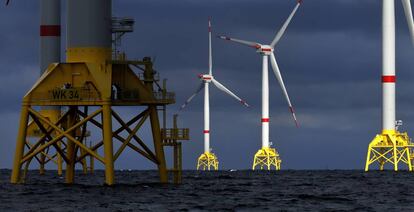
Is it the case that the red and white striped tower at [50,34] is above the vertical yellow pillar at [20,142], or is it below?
above

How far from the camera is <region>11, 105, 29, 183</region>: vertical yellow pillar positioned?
8494 cm

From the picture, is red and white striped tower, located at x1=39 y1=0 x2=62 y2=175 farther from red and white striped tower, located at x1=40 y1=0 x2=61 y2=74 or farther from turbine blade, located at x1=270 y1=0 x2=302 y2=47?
turbine blade, located at x1=270 y1=0 x2=302 y2=47

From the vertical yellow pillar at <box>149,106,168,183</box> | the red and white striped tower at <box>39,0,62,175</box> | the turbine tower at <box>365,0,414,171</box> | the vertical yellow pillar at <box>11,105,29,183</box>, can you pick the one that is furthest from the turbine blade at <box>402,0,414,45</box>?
the vertical yellow pillar at <box>11,105,29,183</box>

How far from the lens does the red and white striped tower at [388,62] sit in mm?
132250

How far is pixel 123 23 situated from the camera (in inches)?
3364

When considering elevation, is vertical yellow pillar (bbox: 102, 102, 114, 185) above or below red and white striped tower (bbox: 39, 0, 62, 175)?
below

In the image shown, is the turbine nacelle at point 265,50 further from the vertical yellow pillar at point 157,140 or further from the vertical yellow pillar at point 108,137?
the vertical yellow pillar at point 108,137

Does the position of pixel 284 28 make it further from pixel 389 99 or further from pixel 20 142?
pixel 20 142

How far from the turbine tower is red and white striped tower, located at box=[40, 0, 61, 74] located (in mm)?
37531

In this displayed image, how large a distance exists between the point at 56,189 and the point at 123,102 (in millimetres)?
8004

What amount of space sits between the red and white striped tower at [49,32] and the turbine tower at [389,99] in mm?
37531

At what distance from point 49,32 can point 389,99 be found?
39.9 metres

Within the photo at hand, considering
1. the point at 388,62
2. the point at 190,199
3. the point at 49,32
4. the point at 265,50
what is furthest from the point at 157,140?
the point at 265,50

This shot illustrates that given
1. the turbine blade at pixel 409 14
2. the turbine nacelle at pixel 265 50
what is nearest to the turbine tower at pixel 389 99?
the turbine blade at pixel 409 14
